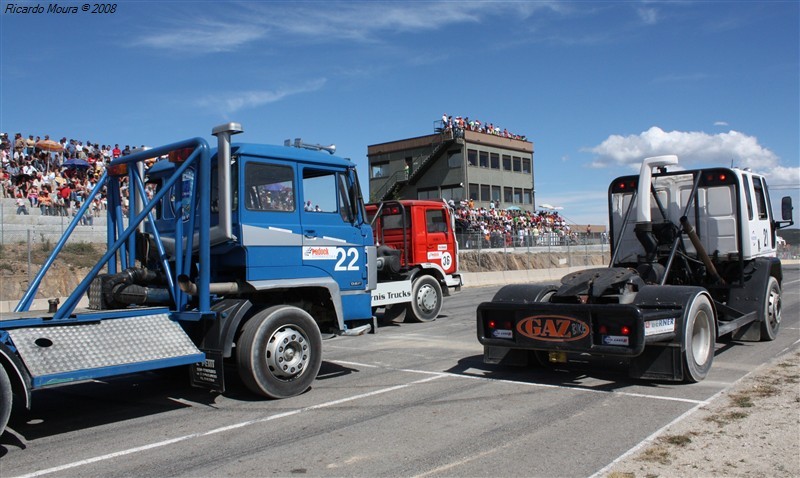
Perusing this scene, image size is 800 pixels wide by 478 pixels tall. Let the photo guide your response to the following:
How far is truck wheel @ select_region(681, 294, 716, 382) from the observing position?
744 centimetres

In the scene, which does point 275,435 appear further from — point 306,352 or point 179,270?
point 179,270

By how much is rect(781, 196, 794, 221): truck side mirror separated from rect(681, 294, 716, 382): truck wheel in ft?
13.7

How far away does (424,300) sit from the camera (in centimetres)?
1485

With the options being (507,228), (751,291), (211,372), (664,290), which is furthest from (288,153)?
(507,228)

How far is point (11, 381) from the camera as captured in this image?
5.48 metres

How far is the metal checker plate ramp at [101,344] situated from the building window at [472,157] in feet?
163

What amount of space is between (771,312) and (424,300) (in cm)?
691

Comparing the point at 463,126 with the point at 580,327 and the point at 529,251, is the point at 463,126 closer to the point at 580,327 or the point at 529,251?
the point at 529,251

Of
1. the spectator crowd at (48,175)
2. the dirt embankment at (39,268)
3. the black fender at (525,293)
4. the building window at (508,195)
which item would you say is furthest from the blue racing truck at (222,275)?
the building window at (508,195)

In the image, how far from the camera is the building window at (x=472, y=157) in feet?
182

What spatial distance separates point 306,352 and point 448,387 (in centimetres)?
171

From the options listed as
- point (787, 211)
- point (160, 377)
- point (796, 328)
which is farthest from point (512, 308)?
point (796, 328)

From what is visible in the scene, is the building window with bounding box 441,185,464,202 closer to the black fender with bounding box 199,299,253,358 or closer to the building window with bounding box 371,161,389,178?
the building window with bounding box 371,161,389,178

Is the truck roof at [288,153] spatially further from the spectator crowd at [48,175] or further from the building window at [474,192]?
the building window at [474,192]
